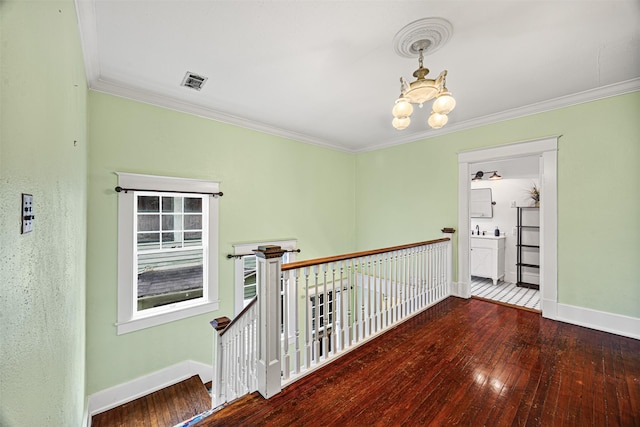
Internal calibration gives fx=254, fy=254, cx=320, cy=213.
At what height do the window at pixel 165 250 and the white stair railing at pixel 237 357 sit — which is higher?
the window at pixel 165 250

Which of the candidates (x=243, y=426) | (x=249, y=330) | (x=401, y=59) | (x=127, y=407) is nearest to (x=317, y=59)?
(x=401, y=59)

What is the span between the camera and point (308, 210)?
4668 mm

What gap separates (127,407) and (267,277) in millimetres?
2480

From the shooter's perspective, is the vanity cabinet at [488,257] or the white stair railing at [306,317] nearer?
the white stair railing at [306,317]

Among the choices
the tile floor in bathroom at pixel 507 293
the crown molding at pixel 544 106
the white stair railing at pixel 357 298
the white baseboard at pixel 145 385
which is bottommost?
the white baseboard at pixel 145 385

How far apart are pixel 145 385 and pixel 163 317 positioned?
73 cm

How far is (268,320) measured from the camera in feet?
6.21

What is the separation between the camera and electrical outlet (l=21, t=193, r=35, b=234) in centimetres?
78

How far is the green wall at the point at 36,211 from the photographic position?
2.22 feet

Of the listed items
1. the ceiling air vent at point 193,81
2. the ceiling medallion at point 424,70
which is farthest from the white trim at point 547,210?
the ceiling air vent at point 193,81

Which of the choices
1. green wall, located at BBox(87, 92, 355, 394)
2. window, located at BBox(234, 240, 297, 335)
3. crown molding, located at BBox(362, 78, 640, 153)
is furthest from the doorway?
window, located at BBox(234, 240, 297, 335)

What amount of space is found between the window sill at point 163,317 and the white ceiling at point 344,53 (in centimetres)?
253

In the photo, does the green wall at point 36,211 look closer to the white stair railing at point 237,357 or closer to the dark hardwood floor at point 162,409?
the white stair railing at point 237,357

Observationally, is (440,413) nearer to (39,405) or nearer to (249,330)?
(249,330)
